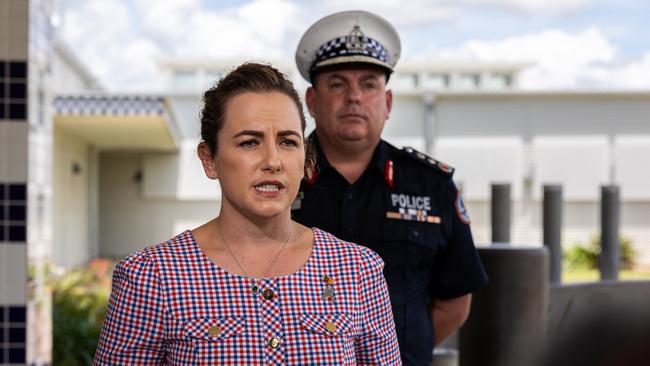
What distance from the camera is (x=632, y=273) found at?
1823 centimetres

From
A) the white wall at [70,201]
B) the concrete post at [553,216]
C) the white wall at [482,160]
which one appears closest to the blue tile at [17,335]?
the concrete post at [553,216]

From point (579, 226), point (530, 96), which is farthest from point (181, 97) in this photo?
point (579, 226)

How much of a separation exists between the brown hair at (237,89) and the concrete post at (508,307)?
2612 millimetres

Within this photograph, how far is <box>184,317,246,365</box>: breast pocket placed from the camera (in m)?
1.63

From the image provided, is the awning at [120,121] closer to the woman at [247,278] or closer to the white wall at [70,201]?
the white wall at [70,201]

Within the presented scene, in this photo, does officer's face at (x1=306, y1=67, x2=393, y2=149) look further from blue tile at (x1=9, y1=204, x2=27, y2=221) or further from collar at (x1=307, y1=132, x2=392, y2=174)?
blue tile at (x1=9, y1=204, x2=27, y2=221)

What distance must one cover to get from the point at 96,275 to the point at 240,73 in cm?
1158

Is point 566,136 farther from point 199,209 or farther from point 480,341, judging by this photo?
point 480,341

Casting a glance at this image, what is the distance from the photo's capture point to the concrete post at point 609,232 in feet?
29.4

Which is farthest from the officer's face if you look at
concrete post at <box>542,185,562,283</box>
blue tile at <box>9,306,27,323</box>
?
concrete post at <box>542,185,562,283</box>

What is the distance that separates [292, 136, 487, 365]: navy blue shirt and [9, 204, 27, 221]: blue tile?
1.72 meters

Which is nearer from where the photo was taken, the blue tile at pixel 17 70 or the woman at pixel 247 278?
the woman at pixel 247 278

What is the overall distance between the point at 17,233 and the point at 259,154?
246 centimetres

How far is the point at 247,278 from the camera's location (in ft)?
5.52
